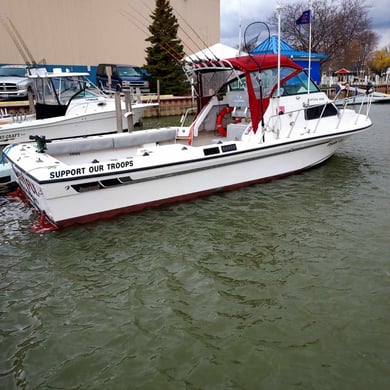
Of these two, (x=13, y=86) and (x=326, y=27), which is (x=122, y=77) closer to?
(x=13, y=86)

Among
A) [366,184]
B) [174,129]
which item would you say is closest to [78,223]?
[174,129]

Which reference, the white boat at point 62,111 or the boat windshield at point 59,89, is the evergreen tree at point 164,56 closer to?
the white boat at point 62,111

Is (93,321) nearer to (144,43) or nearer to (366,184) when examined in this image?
(366,184)

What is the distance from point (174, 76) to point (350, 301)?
22534mm

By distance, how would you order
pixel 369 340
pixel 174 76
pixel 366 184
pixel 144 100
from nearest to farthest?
1. pixel 369 340
2. pixel 366 184
3. pixel 144 100
4. pixel 174 76

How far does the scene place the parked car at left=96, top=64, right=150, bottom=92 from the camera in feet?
70.5

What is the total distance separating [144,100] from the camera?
20281 mm

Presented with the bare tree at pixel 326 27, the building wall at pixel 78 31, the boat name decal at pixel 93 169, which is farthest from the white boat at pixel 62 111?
the bare tree at pixel 326 27

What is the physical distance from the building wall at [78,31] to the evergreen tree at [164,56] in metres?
1.28

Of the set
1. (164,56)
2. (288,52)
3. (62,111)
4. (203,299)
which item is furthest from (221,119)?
(164,56)

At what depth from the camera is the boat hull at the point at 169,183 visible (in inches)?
225

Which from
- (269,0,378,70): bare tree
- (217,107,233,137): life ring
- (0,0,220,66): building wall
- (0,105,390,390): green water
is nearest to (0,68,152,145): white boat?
(217,107,233,137): life ring

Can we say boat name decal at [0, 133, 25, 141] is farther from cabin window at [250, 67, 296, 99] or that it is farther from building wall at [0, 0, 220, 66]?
building wall at [0, 0, 220, 66]

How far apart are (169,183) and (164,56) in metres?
19.7
